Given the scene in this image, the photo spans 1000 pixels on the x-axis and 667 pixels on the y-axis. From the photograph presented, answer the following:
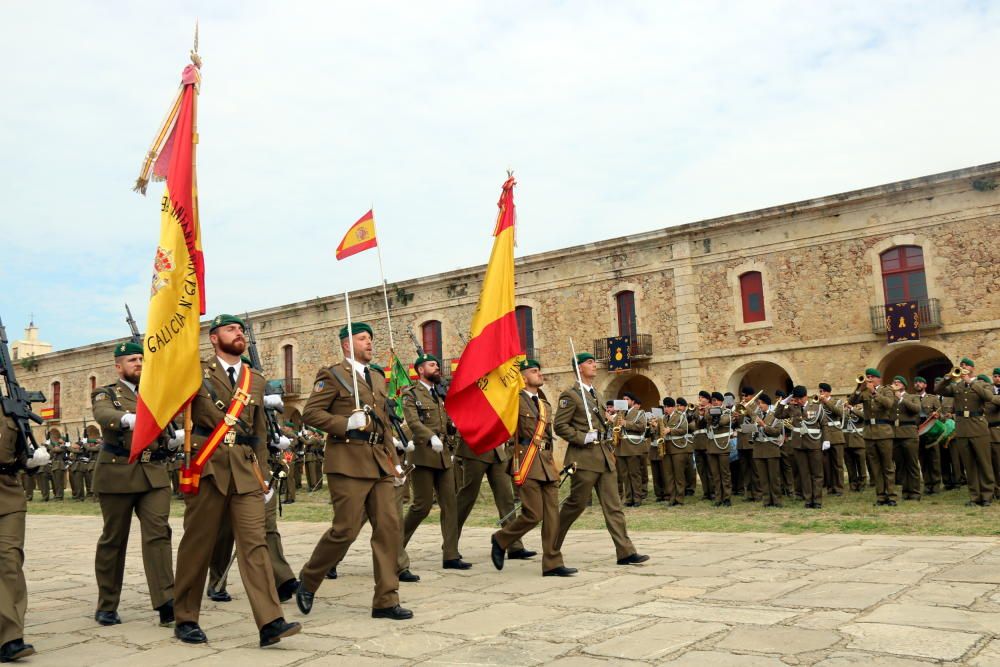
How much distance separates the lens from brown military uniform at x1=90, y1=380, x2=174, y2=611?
5.80 metres

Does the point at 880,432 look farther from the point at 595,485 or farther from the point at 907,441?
the point at 595,485

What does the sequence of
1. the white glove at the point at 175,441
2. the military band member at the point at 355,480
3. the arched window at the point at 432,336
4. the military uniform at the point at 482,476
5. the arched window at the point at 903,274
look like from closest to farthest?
the military band member at the point at 355,480 → the white glove at the point at 175,441 → the military uniform at the point at 482,476 → the arched window at the point at 903,274 → the arched window at the point at 432,336

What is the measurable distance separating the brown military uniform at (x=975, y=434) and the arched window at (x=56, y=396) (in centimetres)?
4475

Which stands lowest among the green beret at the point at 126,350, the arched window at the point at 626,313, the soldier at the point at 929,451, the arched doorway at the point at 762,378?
the soldier at the point at 929,451

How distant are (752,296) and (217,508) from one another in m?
21.3

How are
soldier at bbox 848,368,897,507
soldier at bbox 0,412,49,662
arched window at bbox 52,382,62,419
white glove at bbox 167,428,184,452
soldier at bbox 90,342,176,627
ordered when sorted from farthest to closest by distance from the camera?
arched window at bbox 52,382,62,419, soldier at bbox 848,368,897,507, white glove at bbox 167,428,184,452, soldier at bbox 90,342,176,627, soldier at bbox 0,412,49,662

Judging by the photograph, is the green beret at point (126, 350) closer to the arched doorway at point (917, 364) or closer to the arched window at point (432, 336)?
the arched doorway at point (917, 364)

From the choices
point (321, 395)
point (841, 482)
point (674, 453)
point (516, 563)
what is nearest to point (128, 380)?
point (321, 395)

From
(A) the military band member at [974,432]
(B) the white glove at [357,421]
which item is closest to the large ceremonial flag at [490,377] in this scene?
(B) the white glove at [357,421]

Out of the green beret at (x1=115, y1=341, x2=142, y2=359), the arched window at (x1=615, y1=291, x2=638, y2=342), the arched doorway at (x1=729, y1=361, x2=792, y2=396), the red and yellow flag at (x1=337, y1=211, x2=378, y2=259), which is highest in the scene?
the arched window at (x1=615, y1=291, x2=638, y2=342)

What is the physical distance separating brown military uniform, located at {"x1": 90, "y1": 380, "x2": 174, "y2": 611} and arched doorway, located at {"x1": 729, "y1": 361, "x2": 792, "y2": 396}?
20.7 meters

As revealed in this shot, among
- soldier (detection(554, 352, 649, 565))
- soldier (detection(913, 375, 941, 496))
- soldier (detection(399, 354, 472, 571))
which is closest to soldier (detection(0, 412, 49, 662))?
soldier (detection(399, 354, 472, 571))

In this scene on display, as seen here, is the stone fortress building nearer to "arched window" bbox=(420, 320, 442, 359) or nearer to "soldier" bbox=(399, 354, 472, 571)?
"arched window" bbox=(420, 320, 442, 359)

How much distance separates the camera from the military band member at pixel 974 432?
37.1 feet
